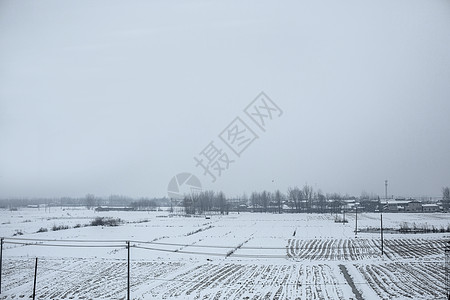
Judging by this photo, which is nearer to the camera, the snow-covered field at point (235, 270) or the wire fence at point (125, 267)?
the snow-covered field at point (235, 270)

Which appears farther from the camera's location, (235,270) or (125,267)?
(125,267)

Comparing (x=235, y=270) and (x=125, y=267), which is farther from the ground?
(x=235, y=270)

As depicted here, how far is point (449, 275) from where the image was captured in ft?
62.2

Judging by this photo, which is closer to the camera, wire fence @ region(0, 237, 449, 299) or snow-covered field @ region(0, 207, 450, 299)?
snow-covered field @ region(0, 207, 450, 299)

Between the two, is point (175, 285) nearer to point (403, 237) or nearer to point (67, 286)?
point (67, 286)

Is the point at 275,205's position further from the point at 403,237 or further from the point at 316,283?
the point at 316,283

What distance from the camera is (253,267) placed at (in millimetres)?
21984

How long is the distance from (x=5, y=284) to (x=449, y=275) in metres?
22.9

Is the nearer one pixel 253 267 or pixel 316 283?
pixel 316 283

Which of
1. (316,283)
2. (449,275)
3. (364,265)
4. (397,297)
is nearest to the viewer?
(397,297)

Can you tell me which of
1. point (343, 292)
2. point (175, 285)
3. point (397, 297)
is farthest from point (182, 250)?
point (397, 297)

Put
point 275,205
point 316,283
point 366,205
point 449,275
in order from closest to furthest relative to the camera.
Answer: point 316,283
point 449,275
point 366,205
point 275,205

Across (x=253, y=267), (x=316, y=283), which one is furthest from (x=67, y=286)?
(x=316, y=283)

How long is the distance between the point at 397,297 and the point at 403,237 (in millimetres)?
23972
